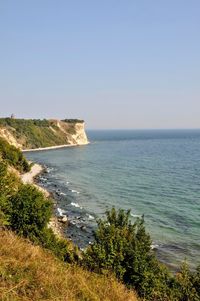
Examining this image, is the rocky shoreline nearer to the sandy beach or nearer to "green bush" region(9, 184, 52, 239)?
the sandy beach

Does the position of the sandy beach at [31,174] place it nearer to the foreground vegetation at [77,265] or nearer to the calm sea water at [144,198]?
the calm sea water at [144,198]

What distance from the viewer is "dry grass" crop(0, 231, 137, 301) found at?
852cm

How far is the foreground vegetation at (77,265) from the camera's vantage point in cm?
920

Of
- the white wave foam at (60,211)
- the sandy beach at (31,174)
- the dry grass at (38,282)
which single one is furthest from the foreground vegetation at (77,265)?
the sandy beach at (31,174)

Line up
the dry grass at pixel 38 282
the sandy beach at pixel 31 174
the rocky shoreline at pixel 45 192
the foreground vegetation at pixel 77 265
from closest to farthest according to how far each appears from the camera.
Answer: the dry grass at pixel 38 282, the foreground vegetation at pixel 77 265, the rocky shoreline at pixel 45 192, the sandy beach at pixel 31 174

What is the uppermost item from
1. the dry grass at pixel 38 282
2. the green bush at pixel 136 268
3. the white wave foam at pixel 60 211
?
the dry grass at pixel 38 282

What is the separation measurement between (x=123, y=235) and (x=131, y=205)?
3265 cm

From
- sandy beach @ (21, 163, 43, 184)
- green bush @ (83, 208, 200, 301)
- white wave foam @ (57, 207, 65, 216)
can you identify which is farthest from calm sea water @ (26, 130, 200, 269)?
green bush @ (83, 208, 200, 301)

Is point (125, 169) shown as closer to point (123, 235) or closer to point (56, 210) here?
point (56, 210)

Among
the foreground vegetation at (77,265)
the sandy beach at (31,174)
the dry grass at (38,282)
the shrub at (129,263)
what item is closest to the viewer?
the dry grass at (38,282)

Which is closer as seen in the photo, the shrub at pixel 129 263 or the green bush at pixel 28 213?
the shrub at pixel 129 263

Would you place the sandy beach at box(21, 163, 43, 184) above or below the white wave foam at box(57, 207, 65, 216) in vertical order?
above

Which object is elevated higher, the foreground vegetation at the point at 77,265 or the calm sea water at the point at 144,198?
the foreground vegetation at the point at 77,265

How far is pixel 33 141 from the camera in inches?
6885
